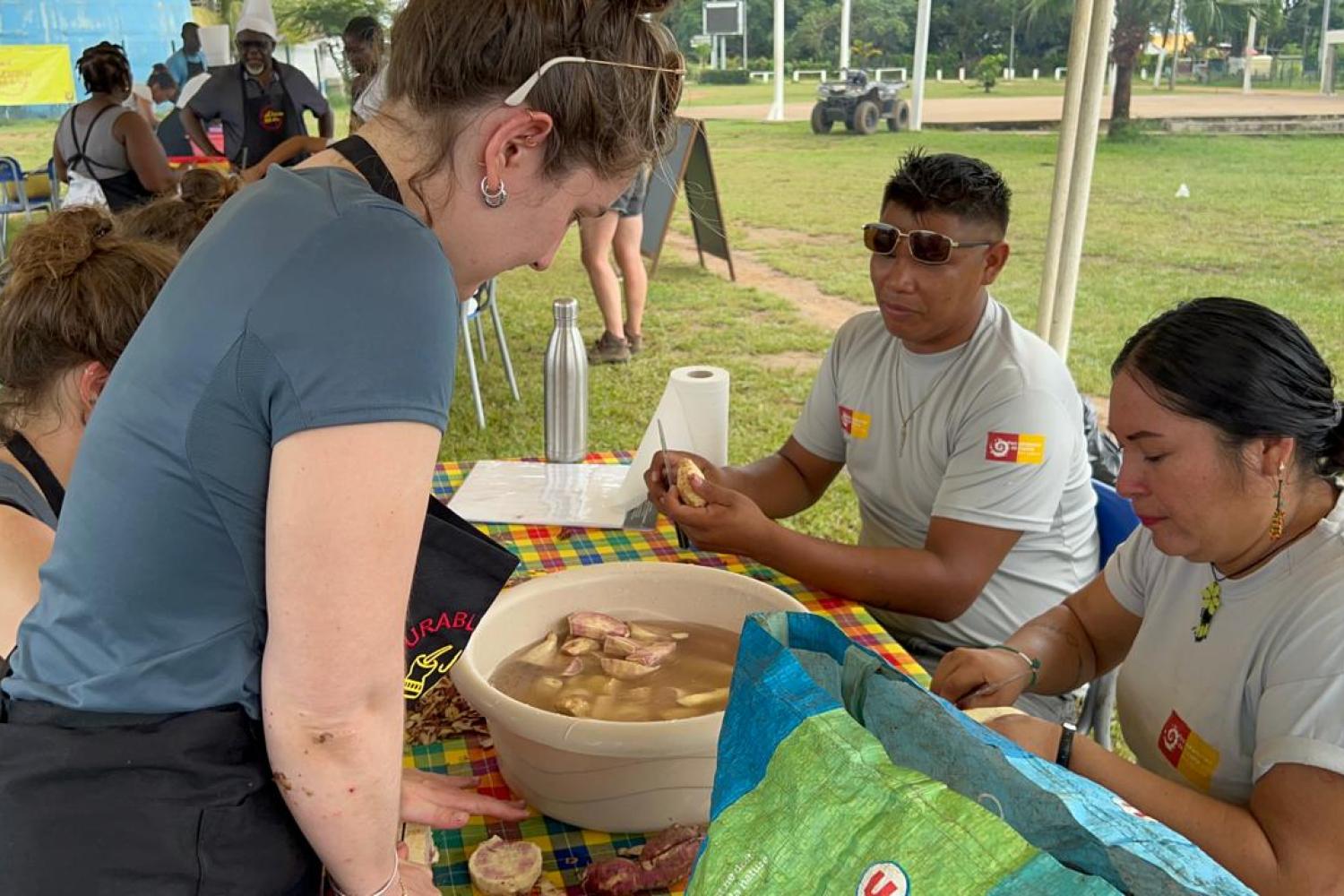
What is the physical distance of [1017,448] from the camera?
2287 millimetres

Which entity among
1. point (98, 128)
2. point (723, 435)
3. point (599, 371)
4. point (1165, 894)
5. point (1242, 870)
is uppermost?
point (98, 128)

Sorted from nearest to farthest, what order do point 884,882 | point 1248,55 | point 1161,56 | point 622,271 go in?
point 884,882 < point 622,271 < point 1248,55 < point 1161,56

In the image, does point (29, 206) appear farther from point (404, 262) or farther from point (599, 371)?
point (404, 262)

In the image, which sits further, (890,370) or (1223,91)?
(1223,91)

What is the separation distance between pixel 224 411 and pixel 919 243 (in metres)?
1.84

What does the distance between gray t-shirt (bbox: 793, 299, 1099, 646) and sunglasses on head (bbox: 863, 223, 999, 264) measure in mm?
187

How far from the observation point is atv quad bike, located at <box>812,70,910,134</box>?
12664mm

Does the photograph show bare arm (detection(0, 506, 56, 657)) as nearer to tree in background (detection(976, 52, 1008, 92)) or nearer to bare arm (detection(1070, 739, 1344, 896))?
bare arm (detection(1070, 739, 1344, 896))

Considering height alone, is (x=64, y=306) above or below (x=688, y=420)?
above

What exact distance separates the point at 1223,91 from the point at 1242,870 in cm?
911

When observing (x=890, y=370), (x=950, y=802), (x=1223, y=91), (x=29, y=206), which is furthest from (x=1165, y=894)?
(x=29, y=206)

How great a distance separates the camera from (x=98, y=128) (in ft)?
19.5

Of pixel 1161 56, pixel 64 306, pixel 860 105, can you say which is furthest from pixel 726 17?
pixel 64 306

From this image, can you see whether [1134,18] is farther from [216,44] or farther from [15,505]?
[15,505]
